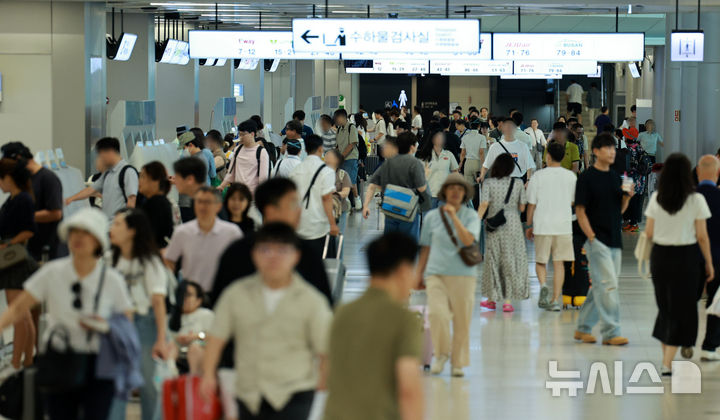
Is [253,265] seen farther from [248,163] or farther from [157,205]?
[248,163]

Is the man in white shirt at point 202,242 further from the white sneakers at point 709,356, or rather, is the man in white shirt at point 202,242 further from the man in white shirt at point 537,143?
the man in white shirt at point 537,143

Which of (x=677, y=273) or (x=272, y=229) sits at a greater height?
(x=272, y=229)

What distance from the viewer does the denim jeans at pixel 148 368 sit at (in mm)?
5633

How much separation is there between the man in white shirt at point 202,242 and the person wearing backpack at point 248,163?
18.6 feet

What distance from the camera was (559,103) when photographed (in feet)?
134

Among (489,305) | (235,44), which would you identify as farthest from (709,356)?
(235,44)

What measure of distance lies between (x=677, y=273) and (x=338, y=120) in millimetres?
9493

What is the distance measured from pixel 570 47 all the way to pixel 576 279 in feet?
19.7

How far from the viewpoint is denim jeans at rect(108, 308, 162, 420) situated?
222 inches

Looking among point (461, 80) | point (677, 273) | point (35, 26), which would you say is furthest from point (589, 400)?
point (461, 80)

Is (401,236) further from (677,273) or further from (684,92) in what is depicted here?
(684,92)

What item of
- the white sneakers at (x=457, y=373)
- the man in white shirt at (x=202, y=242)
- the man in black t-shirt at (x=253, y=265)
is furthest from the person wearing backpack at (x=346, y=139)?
the man in black t-shirt at (x=253, y=265)

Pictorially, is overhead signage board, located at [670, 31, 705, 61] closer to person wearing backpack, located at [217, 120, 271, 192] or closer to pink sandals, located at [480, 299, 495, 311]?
pink sandals, located at [480, 299, 495, 311]

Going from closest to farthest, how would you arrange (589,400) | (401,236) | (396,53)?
1. (401,236)
2. (589,400)
3. (396,53)
